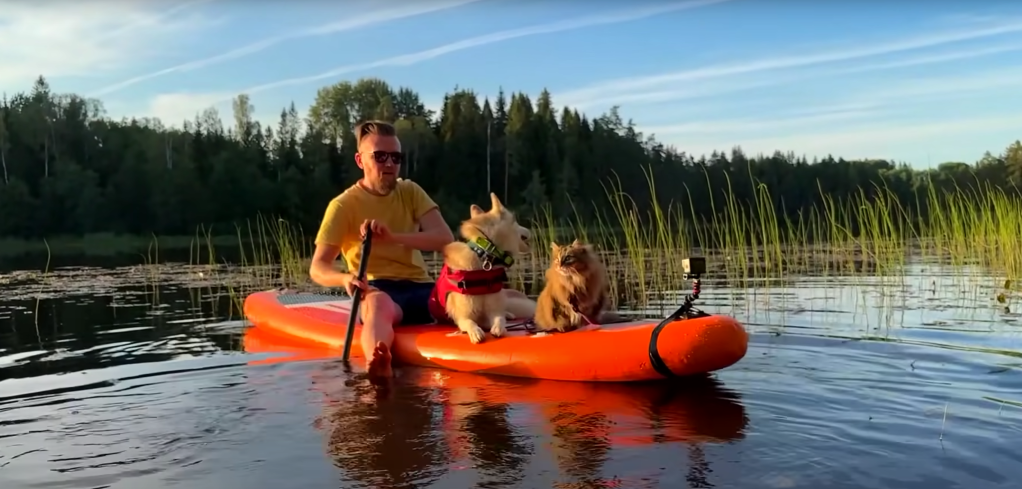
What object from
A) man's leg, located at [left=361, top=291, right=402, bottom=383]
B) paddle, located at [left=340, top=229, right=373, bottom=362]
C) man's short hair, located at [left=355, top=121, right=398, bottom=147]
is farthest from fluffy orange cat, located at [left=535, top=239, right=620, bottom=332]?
man's short hair, located at [left=355, top=121, right=398, bottom=147]

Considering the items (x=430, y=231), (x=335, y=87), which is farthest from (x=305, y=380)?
(x=335, y=87)

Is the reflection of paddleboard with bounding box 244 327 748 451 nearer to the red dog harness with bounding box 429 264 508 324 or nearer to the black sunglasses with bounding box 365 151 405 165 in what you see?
the red dog harness with bounding box 429 264 508 324

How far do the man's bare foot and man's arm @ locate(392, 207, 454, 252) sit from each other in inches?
30.2

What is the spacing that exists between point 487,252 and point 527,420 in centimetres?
137

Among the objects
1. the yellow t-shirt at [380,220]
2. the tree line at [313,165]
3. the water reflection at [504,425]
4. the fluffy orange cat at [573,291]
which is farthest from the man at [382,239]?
the tree line at [313,165]

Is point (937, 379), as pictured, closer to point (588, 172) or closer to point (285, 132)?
point (588, 172)

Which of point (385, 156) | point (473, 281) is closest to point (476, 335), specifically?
point (473, 281)

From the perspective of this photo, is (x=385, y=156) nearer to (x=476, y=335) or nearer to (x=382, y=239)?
(x=382, y=239)

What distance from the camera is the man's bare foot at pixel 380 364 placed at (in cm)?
531

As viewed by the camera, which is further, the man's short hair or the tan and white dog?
the man's short hair

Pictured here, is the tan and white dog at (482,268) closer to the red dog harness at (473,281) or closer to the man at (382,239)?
the red dog harness at (473,281)

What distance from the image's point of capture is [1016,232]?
352 inches

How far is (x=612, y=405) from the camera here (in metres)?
4.41

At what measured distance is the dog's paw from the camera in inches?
209
